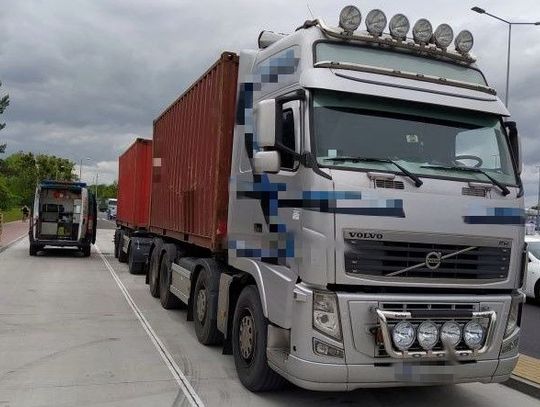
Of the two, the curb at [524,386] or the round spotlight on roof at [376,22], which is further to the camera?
the curb at [524,386]

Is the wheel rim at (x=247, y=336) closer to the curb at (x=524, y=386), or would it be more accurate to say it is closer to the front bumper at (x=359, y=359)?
the front bumper at (x=359, y=359)

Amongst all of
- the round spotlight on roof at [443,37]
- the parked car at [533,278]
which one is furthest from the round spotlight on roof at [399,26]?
the parked car at [533,278]

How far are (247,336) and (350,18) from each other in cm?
308

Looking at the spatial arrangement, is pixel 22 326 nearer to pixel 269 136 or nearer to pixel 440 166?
pixel 269 136

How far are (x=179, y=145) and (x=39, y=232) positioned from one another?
11743 millimetres

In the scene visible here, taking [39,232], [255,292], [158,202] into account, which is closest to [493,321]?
[255,292]

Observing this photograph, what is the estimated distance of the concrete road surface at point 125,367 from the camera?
216 inches

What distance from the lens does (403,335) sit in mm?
4578

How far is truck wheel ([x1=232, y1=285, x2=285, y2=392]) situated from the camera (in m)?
5.39

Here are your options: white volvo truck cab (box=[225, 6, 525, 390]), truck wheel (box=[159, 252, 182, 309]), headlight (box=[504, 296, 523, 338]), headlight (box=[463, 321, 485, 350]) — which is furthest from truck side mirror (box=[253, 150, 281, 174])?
truck wheel (box=[159, 252, 182, 309])

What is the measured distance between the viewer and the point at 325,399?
18.5 ft

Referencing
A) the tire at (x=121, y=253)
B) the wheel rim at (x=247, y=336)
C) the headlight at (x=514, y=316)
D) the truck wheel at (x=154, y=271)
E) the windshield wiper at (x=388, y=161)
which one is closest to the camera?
the windshield wiper at (x=388, y=161)

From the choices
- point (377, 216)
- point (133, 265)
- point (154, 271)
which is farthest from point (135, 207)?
point (377, 216)

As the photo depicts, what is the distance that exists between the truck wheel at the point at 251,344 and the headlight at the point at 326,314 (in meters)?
0.82
